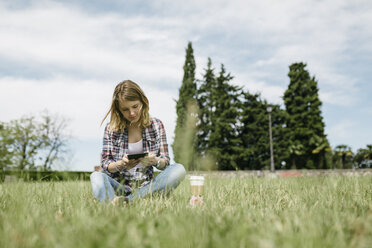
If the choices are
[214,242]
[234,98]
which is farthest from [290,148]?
[214,242]

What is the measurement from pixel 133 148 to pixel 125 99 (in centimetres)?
60

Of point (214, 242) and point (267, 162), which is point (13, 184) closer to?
point (214, 242)

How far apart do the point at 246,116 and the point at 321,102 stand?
7.64 m

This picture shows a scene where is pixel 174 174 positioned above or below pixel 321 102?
below

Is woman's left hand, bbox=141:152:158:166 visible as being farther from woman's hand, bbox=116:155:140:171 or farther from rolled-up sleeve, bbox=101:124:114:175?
rolled-up sleeve, bbox=101:124:114:175

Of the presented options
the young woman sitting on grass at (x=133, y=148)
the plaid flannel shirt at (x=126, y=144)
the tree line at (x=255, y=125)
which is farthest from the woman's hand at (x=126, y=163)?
the tree line at (x=255, y=125)

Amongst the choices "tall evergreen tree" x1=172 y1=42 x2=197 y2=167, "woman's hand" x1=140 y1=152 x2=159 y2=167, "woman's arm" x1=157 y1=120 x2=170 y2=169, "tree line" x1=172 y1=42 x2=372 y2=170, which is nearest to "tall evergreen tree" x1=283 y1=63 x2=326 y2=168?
"tree line" x1=172 y1=42 x2=372 y2=170

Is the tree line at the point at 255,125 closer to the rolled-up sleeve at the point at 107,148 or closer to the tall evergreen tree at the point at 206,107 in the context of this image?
the tall evergreen tree at the point at 206,107

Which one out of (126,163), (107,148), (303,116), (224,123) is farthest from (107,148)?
(303,116)

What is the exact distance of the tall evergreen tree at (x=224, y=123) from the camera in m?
23.8

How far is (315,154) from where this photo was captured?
2658 centimetres

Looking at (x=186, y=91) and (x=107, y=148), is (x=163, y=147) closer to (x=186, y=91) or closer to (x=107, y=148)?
(x=107, y=148)

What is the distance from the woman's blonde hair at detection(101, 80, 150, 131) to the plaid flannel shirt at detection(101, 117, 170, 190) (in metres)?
0.08

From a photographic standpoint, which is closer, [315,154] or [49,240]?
[49,240]
